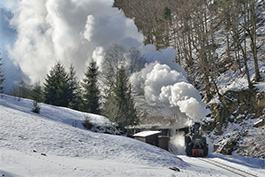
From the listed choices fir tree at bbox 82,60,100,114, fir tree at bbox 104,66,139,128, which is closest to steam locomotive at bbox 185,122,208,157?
fir tree at bbox 104,66,139,128

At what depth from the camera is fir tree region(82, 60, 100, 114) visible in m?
36.1

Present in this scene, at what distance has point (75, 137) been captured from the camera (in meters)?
17.6

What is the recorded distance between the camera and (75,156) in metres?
14.4

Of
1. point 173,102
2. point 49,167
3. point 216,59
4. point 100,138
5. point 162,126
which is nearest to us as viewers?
point 49,167

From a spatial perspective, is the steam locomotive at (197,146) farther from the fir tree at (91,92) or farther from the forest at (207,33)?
the fir tree at (91,92)

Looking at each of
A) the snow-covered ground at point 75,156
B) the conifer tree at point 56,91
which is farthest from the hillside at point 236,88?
the conifer tree at point 56,91

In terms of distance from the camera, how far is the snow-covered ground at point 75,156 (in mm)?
10203

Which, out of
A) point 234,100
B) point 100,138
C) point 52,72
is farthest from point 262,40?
point 52,72

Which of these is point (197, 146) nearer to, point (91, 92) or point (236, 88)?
point (236, 88)

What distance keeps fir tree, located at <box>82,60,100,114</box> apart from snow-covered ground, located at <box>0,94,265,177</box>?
634 inches

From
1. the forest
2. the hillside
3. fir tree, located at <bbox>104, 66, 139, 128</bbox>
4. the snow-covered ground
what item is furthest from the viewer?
fir tree, located at <bbox>104, 66, 139, 128</bbox>

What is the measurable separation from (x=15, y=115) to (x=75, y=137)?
→ 218 inches

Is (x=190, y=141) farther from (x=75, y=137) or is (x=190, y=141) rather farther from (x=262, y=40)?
(x=262, y=40)

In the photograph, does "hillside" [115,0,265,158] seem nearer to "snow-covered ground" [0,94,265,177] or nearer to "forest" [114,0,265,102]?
"forest" [114,0,265,102]
